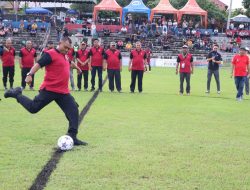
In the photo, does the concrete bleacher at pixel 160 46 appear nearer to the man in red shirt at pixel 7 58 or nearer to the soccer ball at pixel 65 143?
the man in red shirt at pixel 7 58

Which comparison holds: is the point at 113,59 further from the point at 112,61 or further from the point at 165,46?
the point at 165,46

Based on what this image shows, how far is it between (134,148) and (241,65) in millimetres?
9901

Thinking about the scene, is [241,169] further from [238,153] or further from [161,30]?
[161,30]

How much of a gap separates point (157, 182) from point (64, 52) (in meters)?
3.30

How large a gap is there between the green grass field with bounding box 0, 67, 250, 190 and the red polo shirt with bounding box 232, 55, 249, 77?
2.99 metres

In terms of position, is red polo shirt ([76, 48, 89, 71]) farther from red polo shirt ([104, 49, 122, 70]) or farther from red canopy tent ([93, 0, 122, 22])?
red canopy tent ([93, 0, 122, 22])

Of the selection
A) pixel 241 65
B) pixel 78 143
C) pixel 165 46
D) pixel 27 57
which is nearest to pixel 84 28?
pixel 165 46

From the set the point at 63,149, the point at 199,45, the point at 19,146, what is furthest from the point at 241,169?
the point at 199,45

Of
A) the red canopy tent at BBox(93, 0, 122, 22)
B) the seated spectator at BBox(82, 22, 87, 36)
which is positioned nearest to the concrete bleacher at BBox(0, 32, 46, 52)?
the seated spectator at BBox(82, 22, 87, 36)

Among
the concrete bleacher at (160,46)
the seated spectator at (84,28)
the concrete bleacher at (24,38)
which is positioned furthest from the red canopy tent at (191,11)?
the concrete bleacher at (24,38)

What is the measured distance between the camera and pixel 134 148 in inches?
348

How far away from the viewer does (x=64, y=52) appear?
9094 millimetres

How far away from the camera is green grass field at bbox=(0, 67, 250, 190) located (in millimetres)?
6809

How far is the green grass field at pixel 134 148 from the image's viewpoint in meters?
6.81
